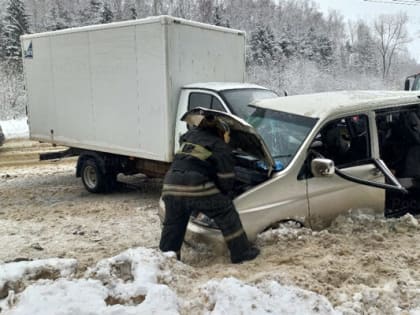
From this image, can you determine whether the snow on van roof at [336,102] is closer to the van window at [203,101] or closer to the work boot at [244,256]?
the work boot at [244,256]

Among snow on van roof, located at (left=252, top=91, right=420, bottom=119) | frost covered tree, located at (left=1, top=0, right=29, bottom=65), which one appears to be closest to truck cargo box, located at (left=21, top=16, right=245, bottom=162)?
snow on van roof, located at (left=252, top=91, right=420, bottom=119)

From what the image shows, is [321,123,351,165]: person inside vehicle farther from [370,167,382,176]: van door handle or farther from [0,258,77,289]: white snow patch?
[0,258,77,289]: white snow patch

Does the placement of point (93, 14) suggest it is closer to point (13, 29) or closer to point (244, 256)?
point (13, 29)

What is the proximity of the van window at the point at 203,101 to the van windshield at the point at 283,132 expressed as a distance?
2183mm

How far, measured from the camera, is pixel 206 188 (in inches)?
163

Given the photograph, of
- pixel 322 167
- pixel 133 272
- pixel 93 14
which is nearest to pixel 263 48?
pixel 93 14

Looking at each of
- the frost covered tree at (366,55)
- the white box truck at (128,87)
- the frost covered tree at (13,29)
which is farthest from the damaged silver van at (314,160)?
the frost covered tree at (366,55)

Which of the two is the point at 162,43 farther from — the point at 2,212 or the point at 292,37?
the point at 292,37

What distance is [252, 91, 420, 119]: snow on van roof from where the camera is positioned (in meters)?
4.95

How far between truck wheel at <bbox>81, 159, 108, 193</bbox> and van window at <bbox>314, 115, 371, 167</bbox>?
5.20 m

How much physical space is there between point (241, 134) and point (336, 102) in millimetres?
1320

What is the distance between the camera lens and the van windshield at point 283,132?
188 inches

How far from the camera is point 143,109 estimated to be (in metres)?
7.91

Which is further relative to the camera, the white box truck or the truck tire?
the truck tire
